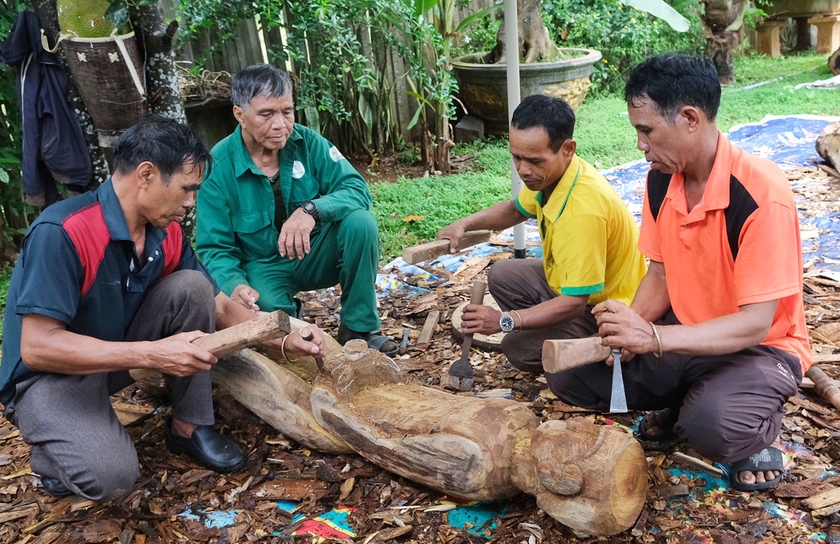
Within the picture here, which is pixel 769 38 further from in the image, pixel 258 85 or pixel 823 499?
pixel 823 499

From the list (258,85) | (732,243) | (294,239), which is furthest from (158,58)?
(732,243)

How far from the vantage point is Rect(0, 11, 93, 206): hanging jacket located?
13.9 feet

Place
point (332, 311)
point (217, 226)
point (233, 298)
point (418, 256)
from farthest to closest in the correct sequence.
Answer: point (332, 311), point (418, 256), point (217, 226), point (233, 298)

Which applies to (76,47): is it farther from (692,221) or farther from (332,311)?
(692,221)

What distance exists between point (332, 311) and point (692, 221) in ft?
8.41

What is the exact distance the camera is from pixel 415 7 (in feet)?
21.7

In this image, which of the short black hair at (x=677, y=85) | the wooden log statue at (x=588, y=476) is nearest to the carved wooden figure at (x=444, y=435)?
the wooden log statue at (x=588, y=476)

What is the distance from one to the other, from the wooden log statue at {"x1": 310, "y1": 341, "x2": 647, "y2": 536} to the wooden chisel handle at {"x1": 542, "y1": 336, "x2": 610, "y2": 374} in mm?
196

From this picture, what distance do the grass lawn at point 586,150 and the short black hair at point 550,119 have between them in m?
2.49

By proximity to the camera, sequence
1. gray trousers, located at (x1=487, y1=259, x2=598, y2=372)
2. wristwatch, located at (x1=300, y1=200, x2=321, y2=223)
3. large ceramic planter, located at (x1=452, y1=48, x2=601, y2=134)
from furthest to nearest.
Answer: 1. large ceramic planter, located at (x1=452, y1=48, x2=601, y2=134)
2. wristwatch, located at (x1=300, y1=200, x2=321, y2=223)
3. gray trousers, located at (x1=487, y1=259, x2=598, y2=372)

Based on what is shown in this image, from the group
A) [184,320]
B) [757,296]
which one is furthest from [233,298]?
[757,296]

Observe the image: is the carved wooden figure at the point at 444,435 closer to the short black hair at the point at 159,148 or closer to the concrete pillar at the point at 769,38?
the short black hair at the point at 159,148

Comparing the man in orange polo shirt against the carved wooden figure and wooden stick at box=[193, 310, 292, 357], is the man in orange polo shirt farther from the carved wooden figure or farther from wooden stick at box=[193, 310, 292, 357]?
wooden stick at box=[193, 310, 292, 357]

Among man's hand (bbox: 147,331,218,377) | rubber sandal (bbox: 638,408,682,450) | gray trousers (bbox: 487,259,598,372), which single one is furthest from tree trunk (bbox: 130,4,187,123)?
rubber sandal (bbox: 638,408,682,450)
